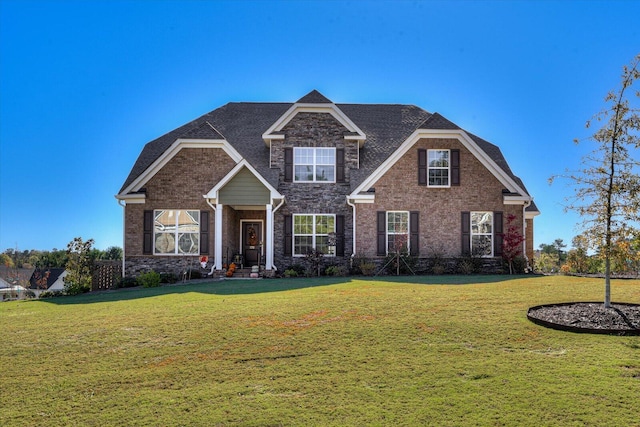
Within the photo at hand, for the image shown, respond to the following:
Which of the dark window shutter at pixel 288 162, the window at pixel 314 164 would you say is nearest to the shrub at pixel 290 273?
the window at pixel 314 164

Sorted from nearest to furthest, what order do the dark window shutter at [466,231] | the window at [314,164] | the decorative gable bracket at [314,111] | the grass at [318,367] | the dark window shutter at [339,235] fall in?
1. the grass at [318,367]
2. the dark window shutter at [466,231]
3. the dark window shutter at [339,235]
4. the decorative gable bracket at [314,111]
5. the window at [314,164]

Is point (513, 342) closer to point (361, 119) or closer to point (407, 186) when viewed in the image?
point (407, 186)

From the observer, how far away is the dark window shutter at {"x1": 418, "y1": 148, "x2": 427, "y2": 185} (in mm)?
22734

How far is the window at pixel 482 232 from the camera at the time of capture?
2270 centimetres

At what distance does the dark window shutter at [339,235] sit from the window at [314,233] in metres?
0.16

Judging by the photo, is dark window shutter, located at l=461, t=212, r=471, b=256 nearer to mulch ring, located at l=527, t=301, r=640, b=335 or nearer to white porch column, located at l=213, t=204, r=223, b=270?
white porch column, located at l=213, t=204, r=223, b=270

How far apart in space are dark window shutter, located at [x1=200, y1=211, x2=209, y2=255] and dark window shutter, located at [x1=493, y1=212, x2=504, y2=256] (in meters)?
12.5

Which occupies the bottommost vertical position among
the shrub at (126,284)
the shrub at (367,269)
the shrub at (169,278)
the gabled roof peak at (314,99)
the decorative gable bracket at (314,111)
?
the shrub at (126,284)

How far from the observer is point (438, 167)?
75.2ft

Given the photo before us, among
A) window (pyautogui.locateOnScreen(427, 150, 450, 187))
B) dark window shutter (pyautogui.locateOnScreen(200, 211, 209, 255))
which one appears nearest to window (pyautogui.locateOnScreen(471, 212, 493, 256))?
window (pyautogui.locateOnScreen(427, 150, 450, 187))

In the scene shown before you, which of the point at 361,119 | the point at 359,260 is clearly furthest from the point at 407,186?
the point at 361,119

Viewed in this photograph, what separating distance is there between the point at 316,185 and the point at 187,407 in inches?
697

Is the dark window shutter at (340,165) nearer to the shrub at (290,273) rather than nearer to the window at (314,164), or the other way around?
the window at (314,164)

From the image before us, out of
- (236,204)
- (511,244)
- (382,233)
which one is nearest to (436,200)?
(382,233)
